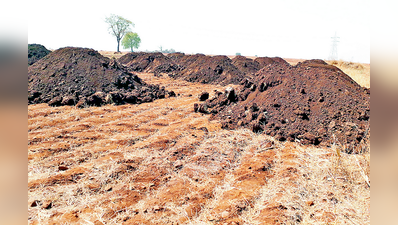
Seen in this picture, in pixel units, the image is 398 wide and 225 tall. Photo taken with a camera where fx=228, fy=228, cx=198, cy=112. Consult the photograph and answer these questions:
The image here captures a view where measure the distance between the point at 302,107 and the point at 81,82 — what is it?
10.3 meters

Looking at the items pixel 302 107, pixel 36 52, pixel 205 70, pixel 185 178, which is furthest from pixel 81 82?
pixel 36 52

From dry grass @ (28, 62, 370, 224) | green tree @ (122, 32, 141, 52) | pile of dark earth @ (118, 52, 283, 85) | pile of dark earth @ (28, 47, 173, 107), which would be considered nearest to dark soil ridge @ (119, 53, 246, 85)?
pile of dark earth @ (118, 52, 283, 85)

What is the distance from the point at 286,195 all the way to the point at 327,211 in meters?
0.63

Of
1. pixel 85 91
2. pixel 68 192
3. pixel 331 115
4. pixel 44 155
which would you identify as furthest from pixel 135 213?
pixel 85 91

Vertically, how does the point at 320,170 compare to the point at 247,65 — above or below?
below

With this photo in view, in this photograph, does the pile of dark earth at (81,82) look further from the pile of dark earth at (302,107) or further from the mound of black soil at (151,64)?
the mound of black soil at (151,64)

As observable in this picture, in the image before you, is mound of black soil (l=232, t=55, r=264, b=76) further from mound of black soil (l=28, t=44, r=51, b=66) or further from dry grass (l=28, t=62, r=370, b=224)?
mound of black soil (l=28, t=44, r=51, b=66)

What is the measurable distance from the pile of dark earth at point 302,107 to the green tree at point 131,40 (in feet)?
218

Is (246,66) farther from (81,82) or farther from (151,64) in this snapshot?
(81,82)

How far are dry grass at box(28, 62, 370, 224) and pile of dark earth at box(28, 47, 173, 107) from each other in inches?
133

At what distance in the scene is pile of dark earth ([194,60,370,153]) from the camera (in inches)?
246
